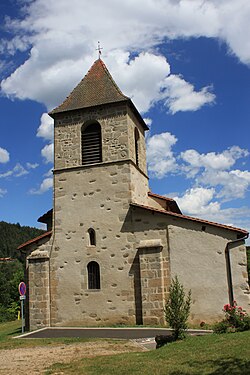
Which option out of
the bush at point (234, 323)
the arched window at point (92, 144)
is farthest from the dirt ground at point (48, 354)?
the arched window at point (92, 144)

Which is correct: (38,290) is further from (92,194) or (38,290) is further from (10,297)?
(10,297)

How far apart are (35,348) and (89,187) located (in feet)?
24.6

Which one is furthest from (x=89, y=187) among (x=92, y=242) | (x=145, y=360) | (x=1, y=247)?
(x=1, y=247)

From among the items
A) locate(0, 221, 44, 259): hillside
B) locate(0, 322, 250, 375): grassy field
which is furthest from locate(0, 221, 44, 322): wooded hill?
locate(0, 322, 250, 375): grassy field

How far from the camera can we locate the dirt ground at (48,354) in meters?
8.29

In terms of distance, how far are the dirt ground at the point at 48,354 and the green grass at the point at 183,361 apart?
539 mm

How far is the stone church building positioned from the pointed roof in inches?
2.0

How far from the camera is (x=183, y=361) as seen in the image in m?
7.60

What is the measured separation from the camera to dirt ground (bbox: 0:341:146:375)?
27.2ft

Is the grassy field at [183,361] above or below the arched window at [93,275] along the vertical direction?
below

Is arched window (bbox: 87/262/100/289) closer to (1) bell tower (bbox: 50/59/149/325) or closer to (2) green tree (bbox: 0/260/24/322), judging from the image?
(1) bell tower (bbox: 50/59/149/325)

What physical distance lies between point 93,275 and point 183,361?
8.58 m

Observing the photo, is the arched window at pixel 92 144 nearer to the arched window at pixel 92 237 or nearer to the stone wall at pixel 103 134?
the stone wall at pixel 103 134

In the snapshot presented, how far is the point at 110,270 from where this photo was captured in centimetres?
1553
